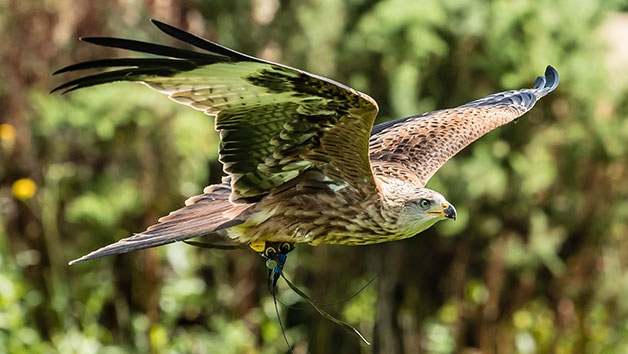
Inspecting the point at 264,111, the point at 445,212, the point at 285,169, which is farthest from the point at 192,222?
the point at 445,212

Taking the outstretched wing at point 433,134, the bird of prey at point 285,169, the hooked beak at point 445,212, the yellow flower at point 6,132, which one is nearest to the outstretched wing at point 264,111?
the bird of prey at point 285,169

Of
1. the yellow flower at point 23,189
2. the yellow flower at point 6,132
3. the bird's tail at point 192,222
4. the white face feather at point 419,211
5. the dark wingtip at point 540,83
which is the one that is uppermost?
the dark wingtip at point 540,83

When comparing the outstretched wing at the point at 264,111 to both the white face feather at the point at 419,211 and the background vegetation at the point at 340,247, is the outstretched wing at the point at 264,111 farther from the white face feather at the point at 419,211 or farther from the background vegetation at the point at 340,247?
the background vegetation at the point at 340,247

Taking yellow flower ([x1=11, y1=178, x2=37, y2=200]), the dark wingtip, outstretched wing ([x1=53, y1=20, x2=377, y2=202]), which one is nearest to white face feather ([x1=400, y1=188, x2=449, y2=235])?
outstretched wing ([x1=53, y1=20, x2=377, y2=202])

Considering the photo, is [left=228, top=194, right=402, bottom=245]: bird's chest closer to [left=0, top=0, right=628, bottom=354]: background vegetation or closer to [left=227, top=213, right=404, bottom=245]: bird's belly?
[left=227, top=213, right=404, bottom=245]: bird's belly

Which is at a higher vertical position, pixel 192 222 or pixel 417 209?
pixel 417 209

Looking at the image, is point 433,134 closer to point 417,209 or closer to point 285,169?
point 417,209

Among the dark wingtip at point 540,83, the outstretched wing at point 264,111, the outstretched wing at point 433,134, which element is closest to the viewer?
the outstretched wing at point 264,111

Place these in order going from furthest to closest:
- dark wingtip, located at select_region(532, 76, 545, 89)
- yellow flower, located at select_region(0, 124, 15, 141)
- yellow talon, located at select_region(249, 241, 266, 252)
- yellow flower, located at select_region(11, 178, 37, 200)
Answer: yellow flower, located at select_region(0, 124, 15, 141) < yellow flower, located at select_region(11, 178, 37, 200) < dark wingtip, located at select_region(532, 76, 545, 89) < yellow talon, located at select_region(249, 241, 266, 252)

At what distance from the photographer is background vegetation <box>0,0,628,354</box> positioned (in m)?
8.26

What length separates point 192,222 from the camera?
4.41m

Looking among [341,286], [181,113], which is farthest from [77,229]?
[341,286]

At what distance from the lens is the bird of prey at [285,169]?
3.79 m

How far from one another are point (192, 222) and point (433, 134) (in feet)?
5.71
